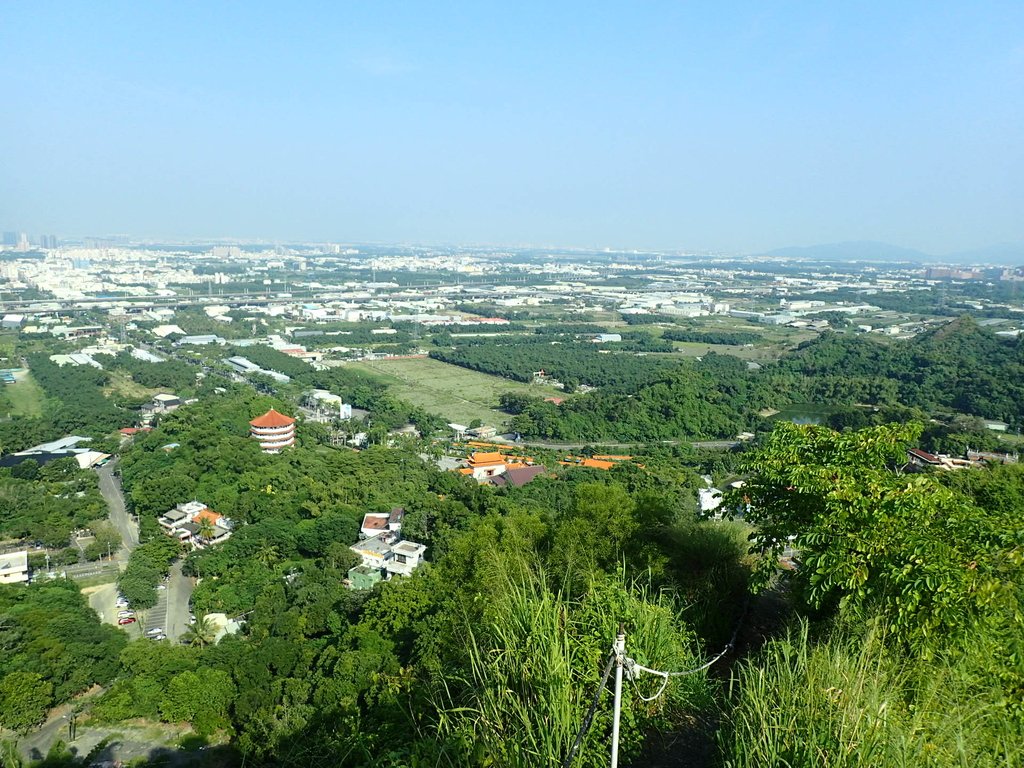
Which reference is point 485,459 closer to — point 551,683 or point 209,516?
point 209,516

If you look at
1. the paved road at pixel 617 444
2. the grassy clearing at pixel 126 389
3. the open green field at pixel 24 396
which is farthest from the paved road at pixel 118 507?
the paved road at pixel 617 444

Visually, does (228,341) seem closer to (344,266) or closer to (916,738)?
(916,738)

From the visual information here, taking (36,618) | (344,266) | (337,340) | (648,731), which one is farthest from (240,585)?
(344,266)

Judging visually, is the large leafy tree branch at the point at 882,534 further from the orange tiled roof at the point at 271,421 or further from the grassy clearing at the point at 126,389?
the grassy clearing at the point at 126,389

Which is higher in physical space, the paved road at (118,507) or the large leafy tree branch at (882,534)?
the large leafy tree branch at (882,534)

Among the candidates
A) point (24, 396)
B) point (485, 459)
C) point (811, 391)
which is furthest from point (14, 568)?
point (811, 391)

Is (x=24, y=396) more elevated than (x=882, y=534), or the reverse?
(x=882, y=534)

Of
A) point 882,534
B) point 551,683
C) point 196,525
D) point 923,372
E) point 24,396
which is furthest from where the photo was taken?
point 923,372
